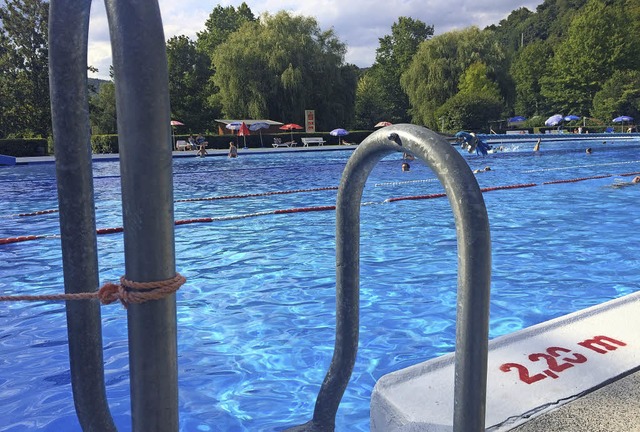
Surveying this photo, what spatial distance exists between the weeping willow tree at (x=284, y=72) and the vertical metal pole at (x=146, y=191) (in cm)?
3735

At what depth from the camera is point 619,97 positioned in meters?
48.2

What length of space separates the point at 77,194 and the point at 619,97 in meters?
54.8

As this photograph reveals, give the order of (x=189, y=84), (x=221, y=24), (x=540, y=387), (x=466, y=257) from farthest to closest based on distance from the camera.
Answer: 1. (x=221, y=24)
2. (x=189, y=84)
3. (x=540, y=387)
4. (x=466, y=257)

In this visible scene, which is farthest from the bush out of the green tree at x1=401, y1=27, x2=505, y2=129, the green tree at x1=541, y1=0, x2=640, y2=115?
the green tree at x1=541, y1=0, x2=640, y2=115

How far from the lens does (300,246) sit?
7617mm

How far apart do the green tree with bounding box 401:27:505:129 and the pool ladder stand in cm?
4520

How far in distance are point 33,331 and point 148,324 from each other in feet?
14.3

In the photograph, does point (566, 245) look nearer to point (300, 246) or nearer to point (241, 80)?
point (300, 246)

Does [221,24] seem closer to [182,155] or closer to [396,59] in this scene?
[396,59]

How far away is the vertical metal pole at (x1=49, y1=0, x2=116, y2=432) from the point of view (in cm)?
125

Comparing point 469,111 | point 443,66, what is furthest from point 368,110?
point 469,111

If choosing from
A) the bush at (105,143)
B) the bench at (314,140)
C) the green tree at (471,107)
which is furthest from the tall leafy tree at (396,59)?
the bush at (105,143)

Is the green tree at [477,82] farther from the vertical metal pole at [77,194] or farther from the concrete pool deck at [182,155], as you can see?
the vertical metal pole at [77,194]

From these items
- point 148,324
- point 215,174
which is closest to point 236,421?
point 148,324
